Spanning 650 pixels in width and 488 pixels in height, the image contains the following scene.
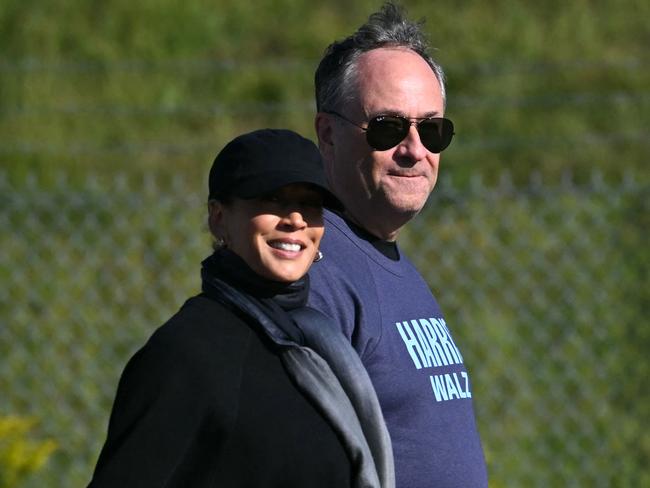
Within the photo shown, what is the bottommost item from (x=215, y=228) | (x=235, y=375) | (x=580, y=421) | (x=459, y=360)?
(x=580, y=421)

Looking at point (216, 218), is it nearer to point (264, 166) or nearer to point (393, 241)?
point (264, 166)

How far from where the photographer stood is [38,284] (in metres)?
6.36

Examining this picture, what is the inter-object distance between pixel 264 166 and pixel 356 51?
0.86 m

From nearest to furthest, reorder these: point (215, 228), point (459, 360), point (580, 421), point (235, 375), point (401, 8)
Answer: point (235, 375), point (215, 228), point (459, 360), point (401, 8), point (580, 421)

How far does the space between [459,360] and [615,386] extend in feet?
10.0

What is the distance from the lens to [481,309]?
6.42 metres

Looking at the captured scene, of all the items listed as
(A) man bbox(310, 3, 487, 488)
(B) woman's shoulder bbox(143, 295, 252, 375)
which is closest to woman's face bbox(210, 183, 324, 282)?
(B) woman's shoulder bbox(143, 295, 252, 375)

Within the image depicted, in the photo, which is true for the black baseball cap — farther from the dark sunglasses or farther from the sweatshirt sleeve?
the dark sunglasses

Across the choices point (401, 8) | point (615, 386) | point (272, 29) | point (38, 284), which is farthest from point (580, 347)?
point (272, 29)

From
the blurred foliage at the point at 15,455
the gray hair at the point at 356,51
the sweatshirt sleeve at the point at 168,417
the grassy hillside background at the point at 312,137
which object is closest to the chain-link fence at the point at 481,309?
the grassy hillside background at the point at 312,137

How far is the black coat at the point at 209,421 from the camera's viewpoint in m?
2.38

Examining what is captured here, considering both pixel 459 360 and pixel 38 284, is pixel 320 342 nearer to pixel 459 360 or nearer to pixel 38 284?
pixel 459 360

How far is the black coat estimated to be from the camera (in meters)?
2.38

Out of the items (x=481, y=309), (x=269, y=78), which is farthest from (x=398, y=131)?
(x=269, y=78)
